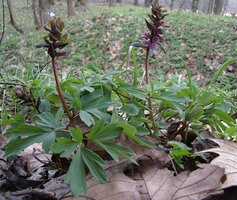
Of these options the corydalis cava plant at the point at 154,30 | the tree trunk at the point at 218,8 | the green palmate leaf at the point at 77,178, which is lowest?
the tree trunk at the point at 218,8

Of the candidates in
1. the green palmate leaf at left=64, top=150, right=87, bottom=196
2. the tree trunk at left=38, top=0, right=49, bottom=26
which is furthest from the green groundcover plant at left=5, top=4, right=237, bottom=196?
the tree trunk at left=38, top=0, right=49, bottom=26

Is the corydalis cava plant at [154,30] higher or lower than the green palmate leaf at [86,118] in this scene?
higher

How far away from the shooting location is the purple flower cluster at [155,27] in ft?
3.84

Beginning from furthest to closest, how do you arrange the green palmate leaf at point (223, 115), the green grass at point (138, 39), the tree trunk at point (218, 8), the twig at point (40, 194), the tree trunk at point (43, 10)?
1. the tree trunk at point (218, 8)
2. the tree trunk at point (43, 10)
3. the green grass at point (138, 39)
4. the green palmate leaf at point (223, 115)
5. the twig at point (40, 194)

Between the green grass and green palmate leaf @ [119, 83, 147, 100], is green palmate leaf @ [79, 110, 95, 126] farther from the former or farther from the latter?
the green grass

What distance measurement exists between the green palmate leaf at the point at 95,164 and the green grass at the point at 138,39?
5744mm

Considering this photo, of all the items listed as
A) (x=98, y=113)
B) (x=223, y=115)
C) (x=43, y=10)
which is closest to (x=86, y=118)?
(x=98, y=113)

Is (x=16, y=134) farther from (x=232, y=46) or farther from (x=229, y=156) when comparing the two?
(x=232, y=46)

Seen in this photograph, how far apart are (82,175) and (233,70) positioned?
7.16m

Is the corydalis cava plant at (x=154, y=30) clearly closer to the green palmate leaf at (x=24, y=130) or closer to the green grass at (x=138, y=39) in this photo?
the green palmate leaf at (x=24, y=130)

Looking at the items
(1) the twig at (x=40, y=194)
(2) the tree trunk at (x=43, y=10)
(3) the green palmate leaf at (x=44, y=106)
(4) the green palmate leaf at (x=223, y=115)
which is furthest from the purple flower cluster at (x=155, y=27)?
(2) the tree trunk at (x=43, y=10)

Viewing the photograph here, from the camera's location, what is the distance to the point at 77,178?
0.80 meters

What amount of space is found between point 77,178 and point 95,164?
2.3 inches

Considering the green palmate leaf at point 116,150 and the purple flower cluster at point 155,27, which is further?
the purple flower cluster at point 155,27
